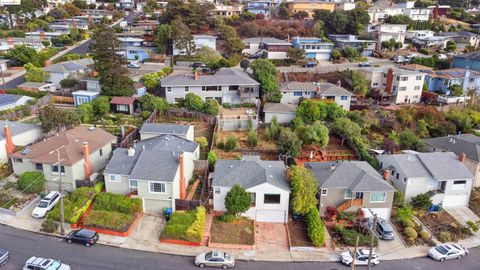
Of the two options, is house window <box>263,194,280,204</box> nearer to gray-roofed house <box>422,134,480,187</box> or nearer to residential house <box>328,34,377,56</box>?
gray-roofed house <box>422,134,480,187</box>

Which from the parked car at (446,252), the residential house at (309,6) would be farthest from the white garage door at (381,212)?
the residential house at (309,6)

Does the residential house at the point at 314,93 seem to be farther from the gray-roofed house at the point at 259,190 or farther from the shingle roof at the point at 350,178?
the gray-roofed house at the point at 259,190

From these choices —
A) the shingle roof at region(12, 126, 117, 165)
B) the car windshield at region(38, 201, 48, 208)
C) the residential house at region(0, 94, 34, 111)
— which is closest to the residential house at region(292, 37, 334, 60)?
the shingle roof at region(12, 126, 117, 165)

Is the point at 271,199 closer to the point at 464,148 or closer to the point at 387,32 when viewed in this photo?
the point at 464,148

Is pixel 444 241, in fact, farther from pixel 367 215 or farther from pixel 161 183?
pixel 161 183

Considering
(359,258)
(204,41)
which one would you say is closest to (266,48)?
(204,41)
